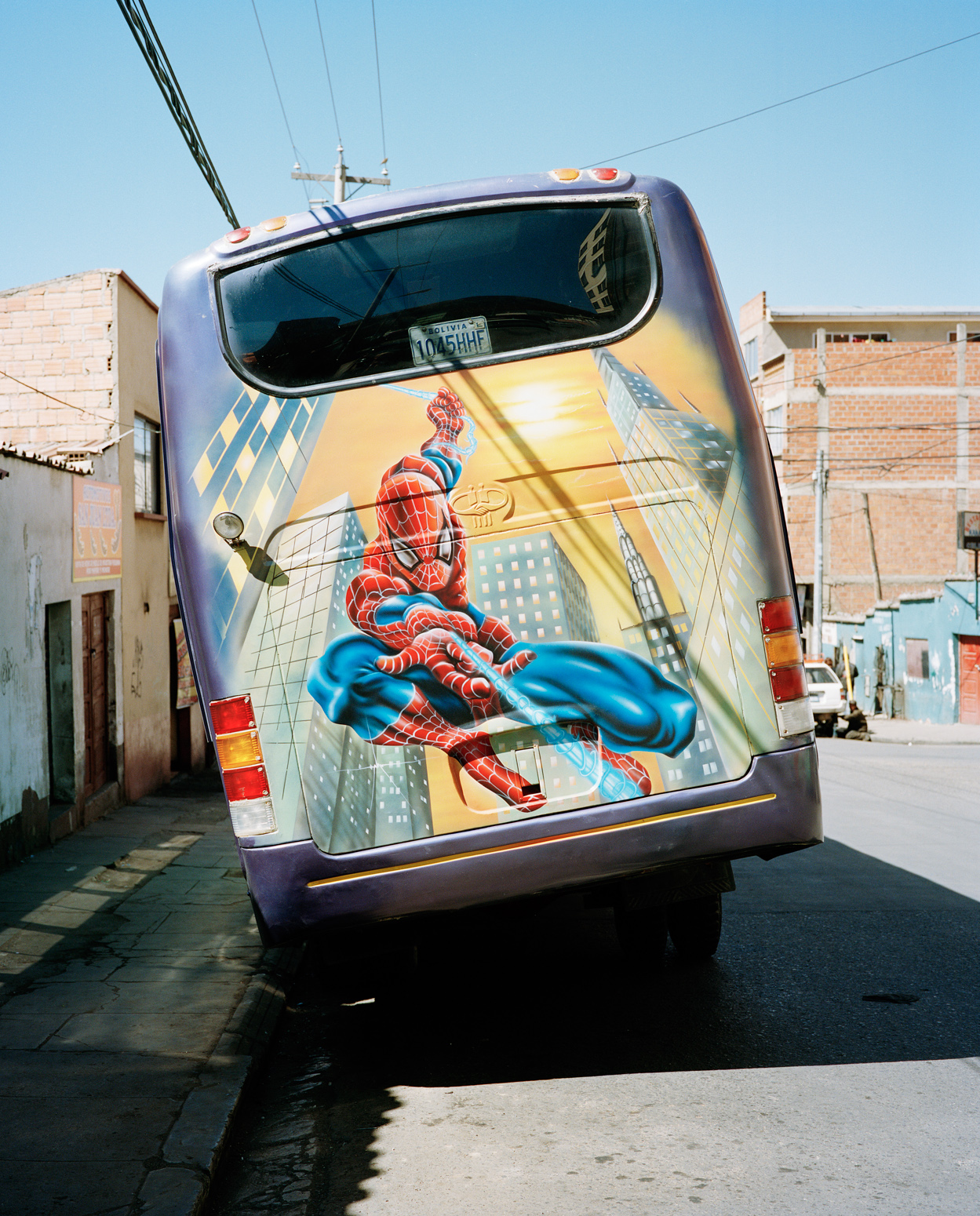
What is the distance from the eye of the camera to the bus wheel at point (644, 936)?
21.0 ft

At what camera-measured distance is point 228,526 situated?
15.1 ft

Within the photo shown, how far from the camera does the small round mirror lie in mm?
4594

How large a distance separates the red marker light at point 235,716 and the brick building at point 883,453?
38514 mm

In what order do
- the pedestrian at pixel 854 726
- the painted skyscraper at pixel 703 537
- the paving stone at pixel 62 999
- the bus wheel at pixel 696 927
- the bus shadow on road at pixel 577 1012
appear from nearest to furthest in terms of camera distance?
the painted skyscraper at pixel 703 537
the bus shadow on road at pixel 577 1012
the paving stone at pixel 62 999
the bus wheel at pixel 696 927
the pedestrian at pixel 854 726

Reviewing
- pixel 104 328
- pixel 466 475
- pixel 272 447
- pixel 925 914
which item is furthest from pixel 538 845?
pixel 104 328

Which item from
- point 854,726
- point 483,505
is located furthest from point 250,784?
point 854,726

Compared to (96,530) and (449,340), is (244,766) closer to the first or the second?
(449,340)

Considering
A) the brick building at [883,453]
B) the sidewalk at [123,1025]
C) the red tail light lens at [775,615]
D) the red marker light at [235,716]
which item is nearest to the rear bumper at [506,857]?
the red marker light at [235,716]

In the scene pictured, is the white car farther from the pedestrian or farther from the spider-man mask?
the spider-man mask

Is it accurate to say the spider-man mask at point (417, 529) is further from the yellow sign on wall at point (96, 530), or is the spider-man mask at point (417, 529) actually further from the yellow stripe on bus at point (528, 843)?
the yellow sign on wall at point (96, 530)

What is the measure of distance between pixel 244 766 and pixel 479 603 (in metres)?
1.15

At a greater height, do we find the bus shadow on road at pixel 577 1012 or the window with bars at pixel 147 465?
the window with bars at pixel 147 465

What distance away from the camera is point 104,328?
14.7 metres

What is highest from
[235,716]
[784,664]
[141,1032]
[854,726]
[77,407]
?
[77,407]
